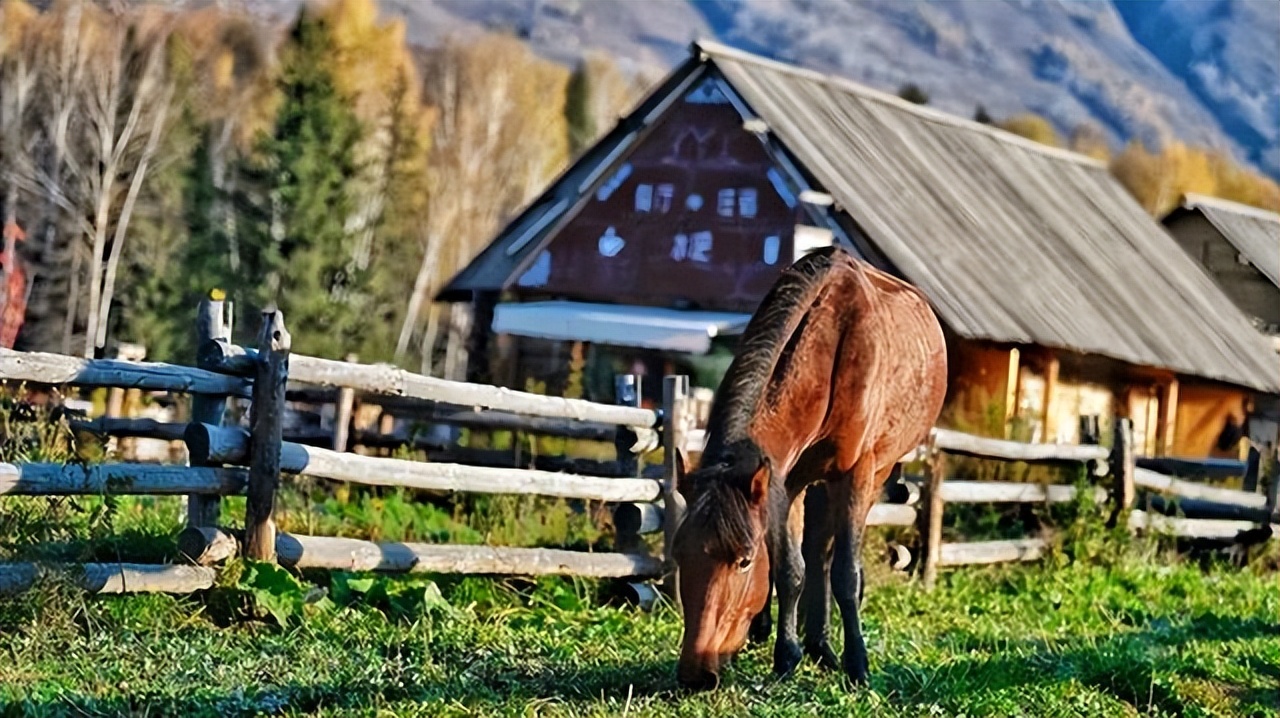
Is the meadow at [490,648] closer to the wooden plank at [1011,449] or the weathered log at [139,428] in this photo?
the weathered log at [139,428]

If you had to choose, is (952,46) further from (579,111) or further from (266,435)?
(266,435)

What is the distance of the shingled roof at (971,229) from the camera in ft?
69.6

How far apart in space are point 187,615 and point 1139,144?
5533cm

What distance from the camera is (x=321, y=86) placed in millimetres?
39438

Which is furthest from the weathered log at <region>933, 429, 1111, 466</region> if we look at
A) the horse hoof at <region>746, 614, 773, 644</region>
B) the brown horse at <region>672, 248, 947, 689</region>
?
the horse hoof at <region>746, 614, 773, 644</region>

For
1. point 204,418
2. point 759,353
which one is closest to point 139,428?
point 204,418

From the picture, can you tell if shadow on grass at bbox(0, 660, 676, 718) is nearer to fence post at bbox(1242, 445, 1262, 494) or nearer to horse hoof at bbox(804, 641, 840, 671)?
horse hoof at bbox(804, 641, 840, 671)

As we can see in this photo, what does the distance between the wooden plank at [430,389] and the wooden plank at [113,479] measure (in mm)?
624

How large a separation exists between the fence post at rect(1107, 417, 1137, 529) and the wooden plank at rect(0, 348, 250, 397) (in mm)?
8007

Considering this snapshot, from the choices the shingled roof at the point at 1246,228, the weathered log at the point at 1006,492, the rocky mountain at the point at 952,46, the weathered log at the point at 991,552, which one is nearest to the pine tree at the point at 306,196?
the rocky mountain at the point at 952,46

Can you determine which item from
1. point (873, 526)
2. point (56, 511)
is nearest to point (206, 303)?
point (56, 511)

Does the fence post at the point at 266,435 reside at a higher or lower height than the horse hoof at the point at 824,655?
higher

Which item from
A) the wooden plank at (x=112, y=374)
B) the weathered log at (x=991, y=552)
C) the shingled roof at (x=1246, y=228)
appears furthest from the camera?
the shingled roof at (x=1246, y=228)

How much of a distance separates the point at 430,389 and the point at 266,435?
1.25 meters
